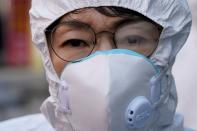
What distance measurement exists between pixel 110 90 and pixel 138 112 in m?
0.15

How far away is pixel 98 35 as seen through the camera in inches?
103

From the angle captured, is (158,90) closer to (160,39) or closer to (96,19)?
(160,39)

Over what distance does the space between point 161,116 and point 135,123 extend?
26 cm

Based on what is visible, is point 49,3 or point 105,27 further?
point 49,3

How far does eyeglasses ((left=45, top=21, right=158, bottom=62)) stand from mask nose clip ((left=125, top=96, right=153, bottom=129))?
190 millimetres

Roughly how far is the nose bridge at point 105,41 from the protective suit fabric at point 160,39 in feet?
0.36

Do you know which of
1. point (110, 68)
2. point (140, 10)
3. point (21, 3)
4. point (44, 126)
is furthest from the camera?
point (21, 3)

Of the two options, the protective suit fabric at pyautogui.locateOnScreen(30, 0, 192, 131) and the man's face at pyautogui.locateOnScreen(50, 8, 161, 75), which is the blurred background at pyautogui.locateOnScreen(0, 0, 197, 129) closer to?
the protective suit fabric at pyautogui.locateOnScreen(30, 0, 192, 131)

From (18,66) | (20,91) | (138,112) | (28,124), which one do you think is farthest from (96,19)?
(18,66)

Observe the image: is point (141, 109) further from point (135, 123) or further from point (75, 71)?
point (75, 71)

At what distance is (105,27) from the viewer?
2.61 metres

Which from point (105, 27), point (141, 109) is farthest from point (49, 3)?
point (141, 109)

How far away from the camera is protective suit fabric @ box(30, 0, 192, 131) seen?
2.66 metres

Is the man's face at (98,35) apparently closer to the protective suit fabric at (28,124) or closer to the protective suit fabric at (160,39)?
the protective suit fabric at (160,39)
